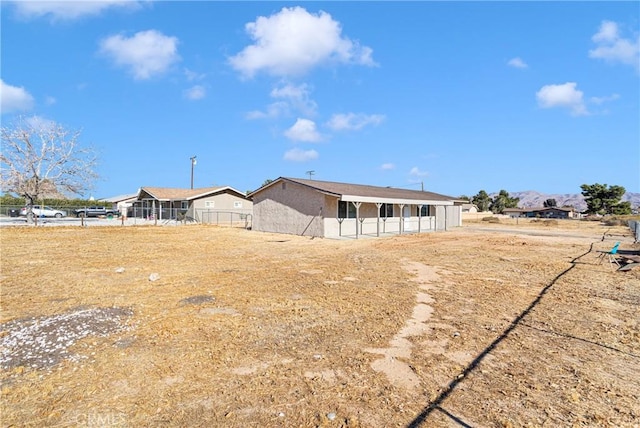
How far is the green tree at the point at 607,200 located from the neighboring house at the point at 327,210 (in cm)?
5729

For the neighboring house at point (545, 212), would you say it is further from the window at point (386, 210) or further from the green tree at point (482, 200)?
the window at point (386, 210)

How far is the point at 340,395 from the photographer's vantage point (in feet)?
10.5

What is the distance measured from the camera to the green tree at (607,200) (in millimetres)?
62188

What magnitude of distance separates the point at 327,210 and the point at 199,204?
19.5m

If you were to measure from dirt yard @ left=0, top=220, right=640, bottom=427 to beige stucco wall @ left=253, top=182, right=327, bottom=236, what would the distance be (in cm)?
1143

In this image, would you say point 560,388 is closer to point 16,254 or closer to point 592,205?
point 16,254

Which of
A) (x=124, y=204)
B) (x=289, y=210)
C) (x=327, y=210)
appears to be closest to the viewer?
(x=327, y=210)

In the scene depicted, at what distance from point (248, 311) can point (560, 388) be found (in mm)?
4310

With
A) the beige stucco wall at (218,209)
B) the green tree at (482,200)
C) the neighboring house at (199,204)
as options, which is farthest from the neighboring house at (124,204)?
the green tree at (482,200)

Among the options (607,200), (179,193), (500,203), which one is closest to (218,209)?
(179,193)

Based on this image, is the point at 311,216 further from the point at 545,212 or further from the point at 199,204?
the point at 545,212

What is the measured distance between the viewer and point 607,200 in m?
62.6

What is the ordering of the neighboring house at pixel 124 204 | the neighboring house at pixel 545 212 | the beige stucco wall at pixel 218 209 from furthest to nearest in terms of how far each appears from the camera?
1. the neighboring house at pixel 545 212
2. the neighboring house at pixel 124 204
3. the beige stucco wall at pixel 218 209

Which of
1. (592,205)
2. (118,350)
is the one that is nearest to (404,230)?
(118,350)
